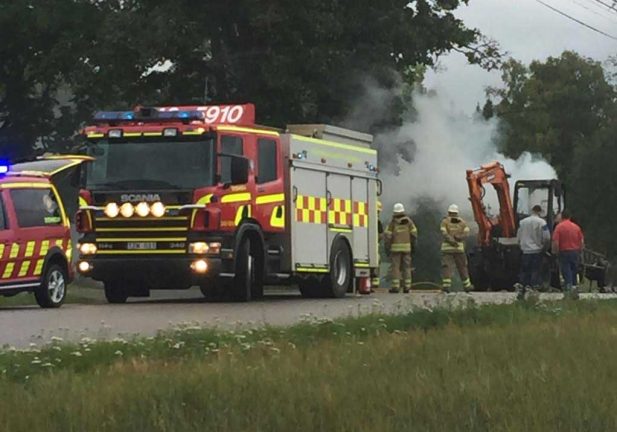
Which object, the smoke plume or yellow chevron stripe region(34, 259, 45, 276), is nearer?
yellow chevron stripe region(34, 259, 45, 276)

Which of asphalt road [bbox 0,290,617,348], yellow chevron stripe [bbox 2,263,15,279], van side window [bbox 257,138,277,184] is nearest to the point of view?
asphalt road [bbox 0,290,617,348]

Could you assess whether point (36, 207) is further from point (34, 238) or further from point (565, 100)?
point (565, 100)

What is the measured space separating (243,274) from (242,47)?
1575cm

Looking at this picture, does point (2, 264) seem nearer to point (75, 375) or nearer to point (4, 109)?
point (75, 375)

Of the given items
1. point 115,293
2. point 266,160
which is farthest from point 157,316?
point 115,293

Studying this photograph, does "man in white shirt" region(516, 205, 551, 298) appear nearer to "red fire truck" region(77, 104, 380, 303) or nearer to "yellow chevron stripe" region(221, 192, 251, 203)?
"red fire truck" region(77, 104, 380, 303)

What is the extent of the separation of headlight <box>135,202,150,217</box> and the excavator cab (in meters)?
16.3

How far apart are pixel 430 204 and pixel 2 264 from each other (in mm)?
25506

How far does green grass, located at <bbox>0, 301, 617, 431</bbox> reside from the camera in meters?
7.06

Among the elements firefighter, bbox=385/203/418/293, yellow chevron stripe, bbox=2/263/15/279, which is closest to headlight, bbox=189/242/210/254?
yellow chevron stripe, bbox=2/263/15/279

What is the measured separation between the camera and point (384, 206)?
4200 cm

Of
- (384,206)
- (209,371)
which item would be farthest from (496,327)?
(384,206)

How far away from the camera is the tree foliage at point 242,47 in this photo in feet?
112

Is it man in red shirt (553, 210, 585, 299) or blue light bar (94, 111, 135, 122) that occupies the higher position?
blue light bar (94, 111, 135, 122)
